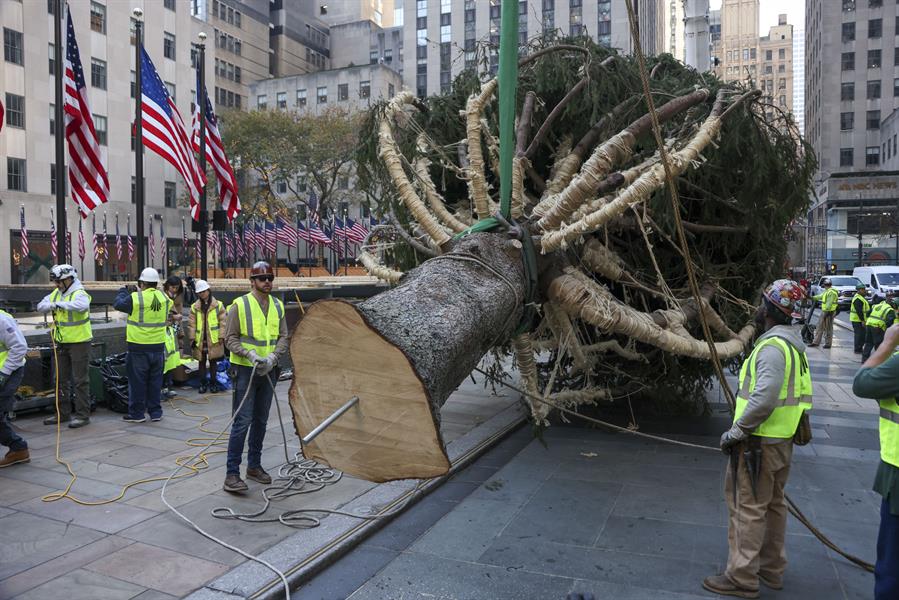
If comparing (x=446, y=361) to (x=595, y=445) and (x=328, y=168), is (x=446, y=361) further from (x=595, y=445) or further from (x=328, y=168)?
(x=328, y=168)

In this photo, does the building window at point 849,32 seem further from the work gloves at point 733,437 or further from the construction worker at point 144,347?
the work gloves at point 733,437

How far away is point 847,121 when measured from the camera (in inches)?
2712

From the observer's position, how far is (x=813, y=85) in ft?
262

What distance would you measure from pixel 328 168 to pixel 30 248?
726 inches

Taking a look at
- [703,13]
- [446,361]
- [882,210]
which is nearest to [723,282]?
[446,361]

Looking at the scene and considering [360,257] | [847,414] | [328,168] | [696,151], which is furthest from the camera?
[328,168]

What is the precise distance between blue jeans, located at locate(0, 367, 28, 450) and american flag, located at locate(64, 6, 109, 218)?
6.73 metres

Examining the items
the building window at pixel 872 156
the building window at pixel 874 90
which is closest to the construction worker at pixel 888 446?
the building window at pixel 872 156

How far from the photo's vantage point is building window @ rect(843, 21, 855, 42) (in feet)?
224

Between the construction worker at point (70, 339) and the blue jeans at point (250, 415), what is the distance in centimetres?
327

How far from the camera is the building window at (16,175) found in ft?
131

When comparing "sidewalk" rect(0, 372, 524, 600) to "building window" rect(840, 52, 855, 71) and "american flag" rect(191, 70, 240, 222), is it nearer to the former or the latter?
"american flag" rect(191, 70, 240, 222)

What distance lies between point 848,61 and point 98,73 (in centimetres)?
6755

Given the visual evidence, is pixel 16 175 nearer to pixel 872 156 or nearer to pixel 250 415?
pixel 250 415
